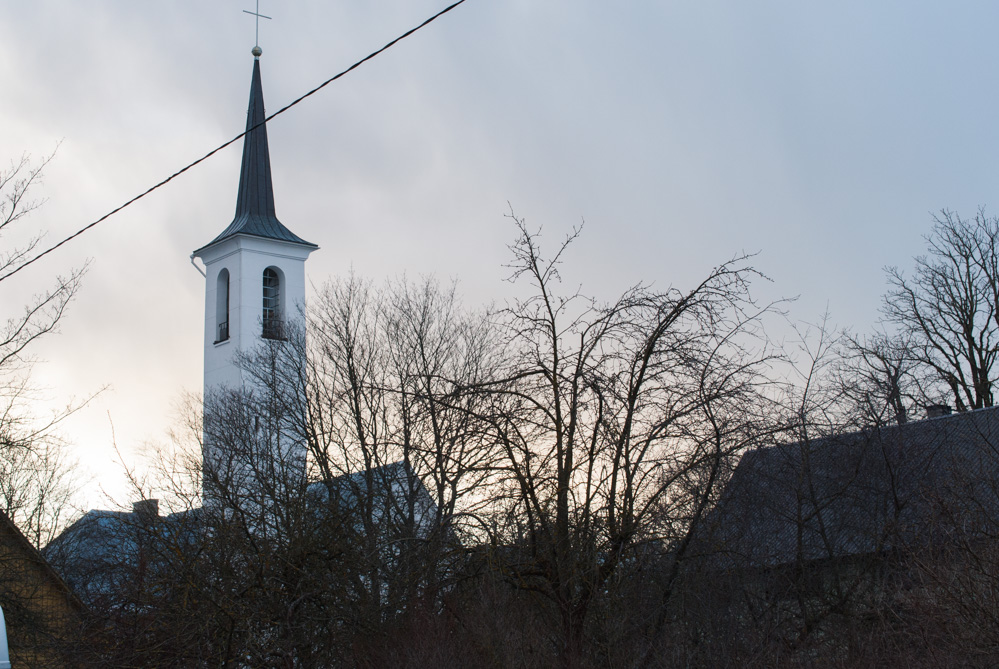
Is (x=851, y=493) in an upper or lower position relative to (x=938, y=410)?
lower

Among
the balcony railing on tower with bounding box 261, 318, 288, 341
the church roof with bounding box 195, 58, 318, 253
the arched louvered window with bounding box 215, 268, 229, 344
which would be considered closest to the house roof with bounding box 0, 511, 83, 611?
the balcony railing on tower with bounding box 261, 318, 288, 341

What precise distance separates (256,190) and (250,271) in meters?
3.93

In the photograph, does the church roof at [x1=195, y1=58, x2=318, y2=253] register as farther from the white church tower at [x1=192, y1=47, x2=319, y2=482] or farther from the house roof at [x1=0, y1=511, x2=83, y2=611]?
the house roof at [x1=0, y1=511, x2=83, y2=611]

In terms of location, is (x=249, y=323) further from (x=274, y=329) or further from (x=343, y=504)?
(x=343, y=504)

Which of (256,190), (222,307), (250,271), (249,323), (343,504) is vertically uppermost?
(256,190)

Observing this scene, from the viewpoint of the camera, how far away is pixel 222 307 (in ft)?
141

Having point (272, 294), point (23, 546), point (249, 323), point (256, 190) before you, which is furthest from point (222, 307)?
point (23, 546)

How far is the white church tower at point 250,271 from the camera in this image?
4112 cm

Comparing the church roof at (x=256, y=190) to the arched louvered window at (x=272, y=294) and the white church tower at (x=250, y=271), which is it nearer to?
the white church tower at (x=250, y=271)

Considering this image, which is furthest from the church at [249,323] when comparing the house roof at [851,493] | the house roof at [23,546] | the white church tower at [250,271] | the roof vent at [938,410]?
the roof vent at [938,410]

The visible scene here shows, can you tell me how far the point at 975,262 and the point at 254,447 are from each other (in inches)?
907

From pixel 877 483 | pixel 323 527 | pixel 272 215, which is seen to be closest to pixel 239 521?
pixel 323 527

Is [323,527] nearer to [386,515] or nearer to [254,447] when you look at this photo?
[386,515]

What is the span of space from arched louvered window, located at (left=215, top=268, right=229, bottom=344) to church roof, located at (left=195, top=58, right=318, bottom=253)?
1.43 meters
